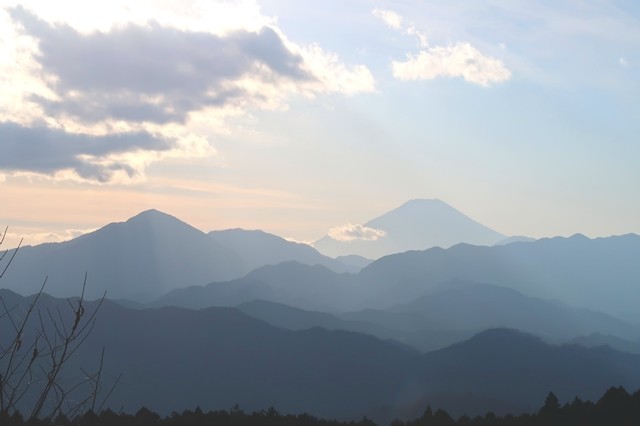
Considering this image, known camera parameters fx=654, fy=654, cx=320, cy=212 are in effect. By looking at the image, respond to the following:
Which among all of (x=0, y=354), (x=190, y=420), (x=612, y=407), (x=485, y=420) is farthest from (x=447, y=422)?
(x=0, y=354)

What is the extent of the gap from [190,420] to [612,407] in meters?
23.3

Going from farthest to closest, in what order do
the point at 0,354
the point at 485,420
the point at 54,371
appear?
the point at 485,420
the point at 0,354
the point at 54,371

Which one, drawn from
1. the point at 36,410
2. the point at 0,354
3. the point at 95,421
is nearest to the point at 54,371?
the point at 36,410

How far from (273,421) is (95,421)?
913 centimetres

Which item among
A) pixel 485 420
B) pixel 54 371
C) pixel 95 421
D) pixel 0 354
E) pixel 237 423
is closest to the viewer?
pixel 54 371

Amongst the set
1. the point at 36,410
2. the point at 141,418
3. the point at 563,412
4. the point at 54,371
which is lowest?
the point at 141,418

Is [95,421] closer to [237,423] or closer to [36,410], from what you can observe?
[237,423]

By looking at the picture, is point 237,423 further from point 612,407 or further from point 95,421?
point 612,407

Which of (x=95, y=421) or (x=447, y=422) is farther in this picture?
(x=447, y=422)

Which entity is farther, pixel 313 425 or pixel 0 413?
pixel 313 425

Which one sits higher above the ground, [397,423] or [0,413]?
[0,413]

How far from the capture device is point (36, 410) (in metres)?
8.64

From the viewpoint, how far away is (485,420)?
38031 millimetres

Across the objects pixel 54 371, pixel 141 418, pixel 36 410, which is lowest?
pixel 141 418
